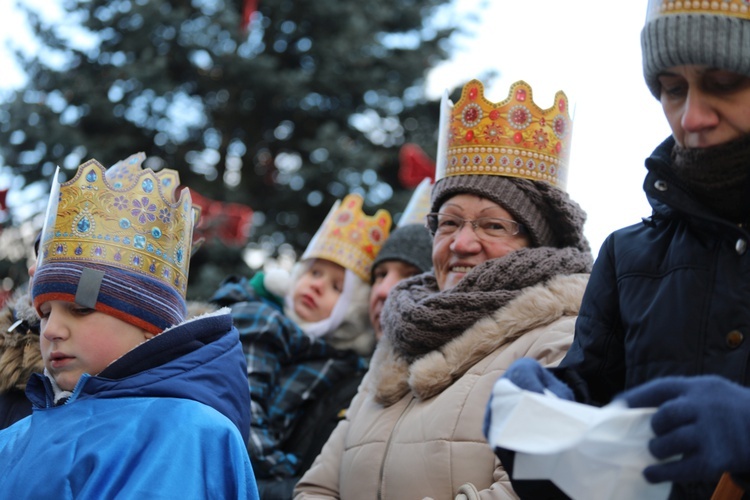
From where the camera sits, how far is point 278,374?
187 inches

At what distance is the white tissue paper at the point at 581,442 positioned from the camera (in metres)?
1.62

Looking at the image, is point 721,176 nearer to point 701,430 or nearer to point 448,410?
point 701,430

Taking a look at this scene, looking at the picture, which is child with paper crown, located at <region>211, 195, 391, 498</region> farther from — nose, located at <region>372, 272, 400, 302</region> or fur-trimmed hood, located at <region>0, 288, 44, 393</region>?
fur-trimmed hood, located at <region>0, 288, 44, 393</region>

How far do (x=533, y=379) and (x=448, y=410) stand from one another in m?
1.26

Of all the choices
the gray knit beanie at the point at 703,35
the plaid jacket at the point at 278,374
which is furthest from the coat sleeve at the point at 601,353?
the plaid jacket at the point at 278,374

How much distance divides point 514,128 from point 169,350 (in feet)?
5.56

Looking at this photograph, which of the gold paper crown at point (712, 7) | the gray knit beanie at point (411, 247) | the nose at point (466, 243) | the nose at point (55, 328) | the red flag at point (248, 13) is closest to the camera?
the gold paper crown at point (712, 7)

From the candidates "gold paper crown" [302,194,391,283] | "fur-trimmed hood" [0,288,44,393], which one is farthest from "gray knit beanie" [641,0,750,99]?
"gold paper crown" [302,194,391,283]

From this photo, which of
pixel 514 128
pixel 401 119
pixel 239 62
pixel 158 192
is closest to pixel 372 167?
pixel 401 119

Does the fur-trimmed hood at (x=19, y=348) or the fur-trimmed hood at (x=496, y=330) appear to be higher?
the fur-trimmed hood at (x=496, y=330)

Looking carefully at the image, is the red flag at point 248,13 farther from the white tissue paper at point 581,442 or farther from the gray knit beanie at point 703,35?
the white tissue paper at point 581,442

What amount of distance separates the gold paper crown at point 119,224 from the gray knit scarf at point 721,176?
5.61 ft

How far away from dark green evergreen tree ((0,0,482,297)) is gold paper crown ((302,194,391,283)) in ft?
13.2

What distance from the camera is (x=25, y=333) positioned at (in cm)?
367
